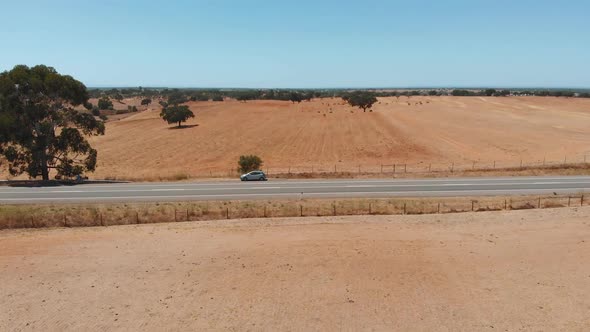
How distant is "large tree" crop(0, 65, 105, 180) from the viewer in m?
42.0

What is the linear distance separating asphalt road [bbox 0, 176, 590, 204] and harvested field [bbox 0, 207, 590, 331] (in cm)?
859

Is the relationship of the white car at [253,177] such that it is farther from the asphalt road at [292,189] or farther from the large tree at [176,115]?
the large tree at [176,115]

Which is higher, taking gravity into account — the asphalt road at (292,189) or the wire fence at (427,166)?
the asphalt road at (292,189)

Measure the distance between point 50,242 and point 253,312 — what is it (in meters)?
13.2

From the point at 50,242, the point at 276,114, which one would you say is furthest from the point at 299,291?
the point at 276,114

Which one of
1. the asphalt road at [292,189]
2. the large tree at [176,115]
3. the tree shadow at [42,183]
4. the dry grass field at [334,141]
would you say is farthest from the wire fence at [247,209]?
the large tree at [176,115]

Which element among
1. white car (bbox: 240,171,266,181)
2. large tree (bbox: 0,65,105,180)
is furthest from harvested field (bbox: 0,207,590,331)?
large tree (bbox: 0,65,105,180)

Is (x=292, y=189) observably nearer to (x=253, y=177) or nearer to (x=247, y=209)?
(x=253, y=177)

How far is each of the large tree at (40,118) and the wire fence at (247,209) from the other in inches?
576

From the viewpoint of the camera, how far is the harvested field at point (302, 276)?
15812mm

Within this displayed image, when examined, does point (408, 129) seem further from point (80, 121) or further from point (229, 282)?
point (229, 282)

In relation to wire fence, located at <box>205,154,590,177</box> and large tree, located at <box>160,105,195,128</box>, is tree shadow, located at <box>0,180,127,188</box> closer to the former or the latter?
wire fence, located at <box>205,154,590,177</box>

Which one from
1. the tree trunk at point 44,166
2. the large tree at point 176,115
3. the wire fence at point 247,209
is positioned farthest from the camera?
the large tree at point 176,115

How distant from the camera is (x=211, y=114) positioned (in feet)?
408
